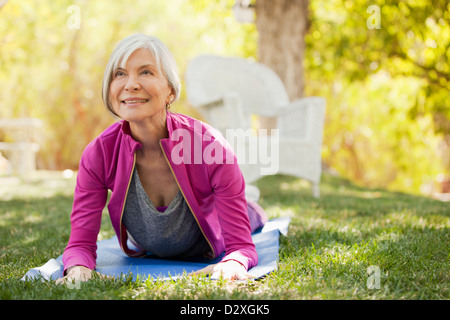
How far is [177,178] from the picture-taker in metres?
1.91

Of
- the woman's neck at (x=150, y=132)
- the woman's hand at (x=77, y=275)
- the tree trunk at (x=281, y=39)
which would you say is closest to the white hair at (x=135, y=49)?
the woman's neck at (x=150, y=132)

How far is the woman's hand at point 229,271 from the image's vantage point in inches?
66.2

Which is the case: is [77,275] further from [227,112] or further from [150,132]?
[227,112]

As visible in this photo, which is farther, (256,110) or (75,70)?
(75,70)

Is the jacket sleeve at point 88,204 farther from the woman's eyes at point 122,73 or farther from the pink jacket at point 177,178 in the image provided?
the woman's eyes at point 122,73

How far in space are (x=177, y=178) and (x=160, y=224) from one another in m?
0.25

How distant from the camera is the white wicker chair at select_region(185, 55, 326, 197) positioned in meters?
3.98

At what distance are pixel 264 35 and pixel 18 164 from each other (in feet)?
17.3

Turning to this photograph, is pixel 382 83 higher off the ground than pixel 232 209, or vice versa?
pixel 382 83

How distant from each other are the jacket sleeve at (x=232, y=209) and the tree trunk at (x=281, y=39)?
197 inches

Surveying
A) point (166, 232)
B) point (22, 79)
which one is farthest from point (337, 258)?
point (22, 79)

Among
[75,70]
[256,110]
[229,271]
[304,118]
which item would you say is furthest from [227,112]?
[75,70]

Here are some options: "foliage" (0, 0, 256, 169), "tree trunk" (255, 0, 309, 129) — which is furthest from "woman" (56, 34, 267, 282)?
"foliage" (0, 0, 256, 169)

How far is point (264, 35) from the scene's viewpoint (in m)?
6.78
